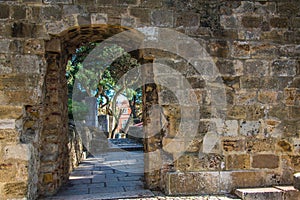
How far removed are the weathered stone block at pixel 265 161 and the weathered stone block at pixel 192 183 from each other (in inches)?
21.0

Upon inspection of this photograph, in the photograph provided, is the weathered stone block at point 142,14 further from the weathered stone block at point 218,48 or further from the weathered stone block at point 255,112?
the weathered stone block at point 255,112

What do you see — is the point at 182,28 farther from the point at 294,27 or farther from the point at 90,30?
the point at 294,27

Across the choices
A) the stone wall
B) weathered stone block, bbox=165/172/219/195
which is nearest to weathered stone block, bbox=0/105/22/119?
the stone wall

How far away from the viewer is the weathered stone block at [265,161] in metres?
3.76

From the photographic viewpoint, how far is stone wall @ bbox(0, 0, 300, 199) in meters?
3.48

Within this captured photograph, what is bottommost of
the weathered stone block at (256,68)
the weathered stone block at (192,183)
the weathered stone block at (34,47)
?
the weathered stone block at (192,183)

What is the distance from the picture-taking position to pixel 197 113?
371 cm

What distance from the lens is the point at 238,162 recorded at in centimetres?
374

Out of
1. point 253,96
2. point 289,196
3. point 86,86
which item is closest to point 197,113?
point 253,96

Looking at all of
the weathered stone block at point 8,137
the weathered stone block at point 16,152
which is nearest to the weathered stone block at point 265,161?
the weathered stone block at point 16,152

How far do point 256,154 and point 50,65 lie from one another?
296 cm

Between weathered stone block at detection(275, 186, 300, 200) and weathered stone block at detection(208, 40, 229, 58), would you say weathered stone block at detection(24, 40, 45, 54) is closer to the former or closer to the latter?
weathered stone block at detection(208, 40, 229, 58)

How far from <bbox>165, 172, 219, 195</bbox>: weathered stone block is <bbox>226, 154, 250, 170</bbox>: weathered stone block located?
212mm

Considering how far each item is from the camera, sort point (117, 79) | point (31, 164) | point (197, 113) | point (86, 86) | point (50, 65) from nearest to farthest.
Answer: point (31, 164)
point (197, 113)
point (50, 65)
point (86, 86)
point (117, 79)
